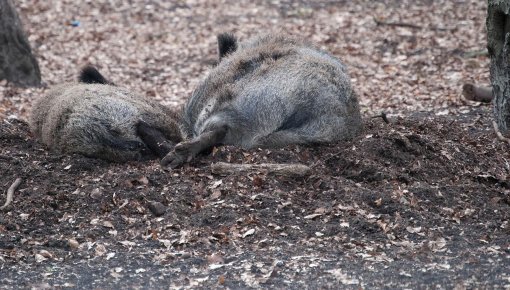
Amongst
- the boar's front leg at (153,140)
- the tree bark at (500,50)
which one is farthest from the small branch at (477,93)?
the boar's front leg at (153,140)

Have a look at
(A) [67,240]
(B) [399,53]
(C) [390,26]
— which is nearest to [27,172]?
(A) [67,240]

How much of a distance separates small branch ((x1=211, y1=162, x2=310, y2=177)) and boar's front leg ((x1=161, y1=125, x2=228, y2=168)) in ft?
0.98

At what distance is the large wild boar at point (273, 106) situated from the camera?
643cm

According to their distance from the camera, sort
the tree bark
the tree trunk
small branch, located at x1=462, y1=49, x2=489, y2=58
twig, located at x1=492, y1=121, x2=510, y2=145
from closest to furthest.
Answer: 1. the tree bark
2. twig, located at x1=492, y1=121, x2=510, y2=145
3. the tree trunk
4. small branch, located at x1=462, y1=49, x2=489, y2=58

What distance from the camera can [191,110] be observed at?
715 cm

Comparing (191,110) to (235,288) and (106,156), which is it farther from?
(235,288)

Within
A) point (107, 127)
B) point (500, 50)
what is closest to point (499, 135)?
point (500, 50)

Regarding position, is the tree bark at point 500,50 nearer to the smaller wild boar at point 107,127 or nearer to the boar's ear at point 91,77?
the smaller wild boar at point 107,127

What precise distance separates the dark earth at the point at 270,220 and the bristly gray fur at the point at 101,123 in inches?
5.5

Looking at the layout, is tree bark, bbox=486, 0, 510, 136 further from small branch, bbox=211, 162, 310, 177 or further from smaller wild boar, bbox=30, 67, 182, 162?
smaller wild boar, bbox=30, 67, 182, 162

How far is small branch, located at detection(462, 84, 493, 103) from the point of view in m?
9.23

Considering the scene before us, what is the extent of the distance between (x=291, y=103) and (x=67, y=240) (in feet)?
6.93

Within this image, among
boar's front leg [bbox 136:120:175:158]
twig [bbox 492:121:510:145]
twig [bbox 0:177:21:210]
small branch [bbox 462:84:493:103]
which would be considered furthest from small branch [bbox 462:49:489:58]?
twig [bbox 0:177:21:210]

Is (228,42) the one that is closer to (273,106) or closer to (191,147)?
(273,106)
